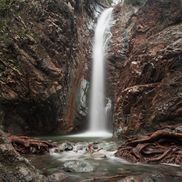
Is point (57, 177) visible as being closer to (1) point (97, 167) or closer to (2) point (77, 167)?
(2) point (77, 167)

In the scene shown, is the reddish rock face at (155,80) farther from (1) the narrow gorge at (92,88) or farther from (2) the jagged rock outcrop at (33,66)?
(2) the jagged rock outcrop at (33,66)

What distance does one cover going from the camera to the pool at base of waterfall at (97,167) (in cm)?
985

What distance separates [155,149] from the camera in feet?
45.0

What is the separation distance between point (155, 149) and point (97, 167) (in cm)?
299

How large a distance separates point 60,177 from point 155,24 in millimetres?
17683

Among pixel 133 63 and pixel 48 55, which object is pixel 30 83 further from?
pixel 133 63

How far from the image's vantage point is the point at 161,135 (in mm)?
14125

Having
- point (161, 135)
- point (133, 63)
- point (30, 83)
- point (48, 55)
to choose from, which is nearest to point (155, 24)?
point (133, 63)

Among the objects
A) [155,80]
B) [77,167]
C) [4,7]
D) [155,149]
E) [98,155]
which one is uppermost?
[4,7]

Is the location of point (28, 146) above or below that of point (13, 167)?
above

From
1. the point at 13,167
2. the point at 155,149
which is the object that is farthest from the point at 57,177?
the point at 155,149

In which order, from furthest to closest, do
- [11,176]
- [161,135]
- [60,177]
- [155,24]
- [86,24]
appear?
[86,24], [155,24], [161,135], [60,177], [11,176]

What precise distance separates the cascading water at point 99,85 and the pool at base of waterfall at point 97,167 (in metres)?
7.73

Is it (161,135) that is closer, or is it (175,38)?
(161,135)
